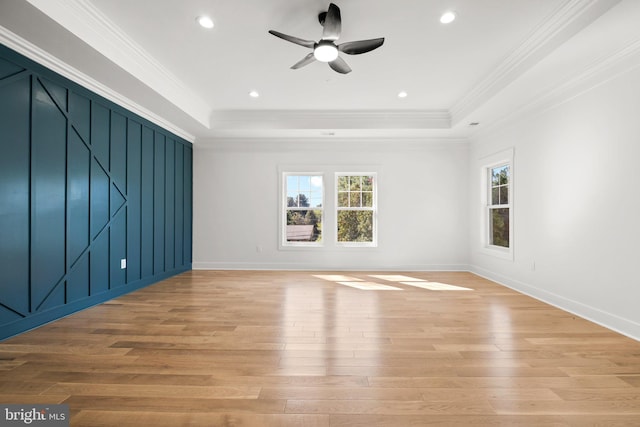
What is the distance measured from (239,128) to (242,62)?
1.89 metres

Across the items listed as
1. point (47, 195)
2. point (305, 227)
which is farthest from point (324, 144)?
point (47, 195)

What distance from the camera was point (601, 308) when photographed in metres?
3.07

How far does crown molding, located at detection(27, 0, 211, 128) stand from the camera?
96.8 inches

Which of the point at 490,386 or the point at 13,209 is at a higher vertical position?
the point at 13,209

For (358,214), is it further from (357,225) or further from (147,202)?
(147,202)

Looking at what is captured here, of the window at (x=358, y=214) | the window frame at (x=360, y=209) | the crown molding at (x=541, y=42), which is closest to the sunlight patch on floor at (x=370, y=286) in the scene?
the window frame at (x=360, y=209)

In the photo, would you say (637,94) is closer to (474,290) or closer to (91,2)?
(474,290)

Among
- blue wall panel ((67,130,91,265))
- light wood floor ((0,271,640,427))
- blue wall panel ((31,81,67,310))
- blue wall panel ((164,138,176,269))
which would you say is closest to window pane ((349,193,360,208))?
light wood floor ((0,271,640,427))

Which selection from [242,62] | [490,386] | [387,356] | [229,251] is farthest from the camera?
[229,251]

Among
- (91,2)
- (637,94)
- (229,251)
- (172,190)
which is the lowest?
(229,251)

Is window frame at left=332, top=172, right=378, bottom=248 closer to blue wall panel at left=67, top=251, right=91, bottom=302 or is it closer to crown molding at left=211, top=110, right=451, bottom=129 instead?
crown molding at left=211, top=110, right=451, bottom=129

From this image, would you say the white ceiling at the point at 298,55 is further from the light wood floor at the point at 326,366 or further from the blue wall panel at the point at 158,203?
the light wood floor at the point at 326,366

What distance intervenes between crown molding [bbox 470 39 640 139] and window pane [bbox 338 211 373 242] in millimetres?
2942

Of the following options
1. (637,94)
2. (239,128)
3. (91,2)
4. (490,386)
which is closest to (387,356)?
(490,386)
